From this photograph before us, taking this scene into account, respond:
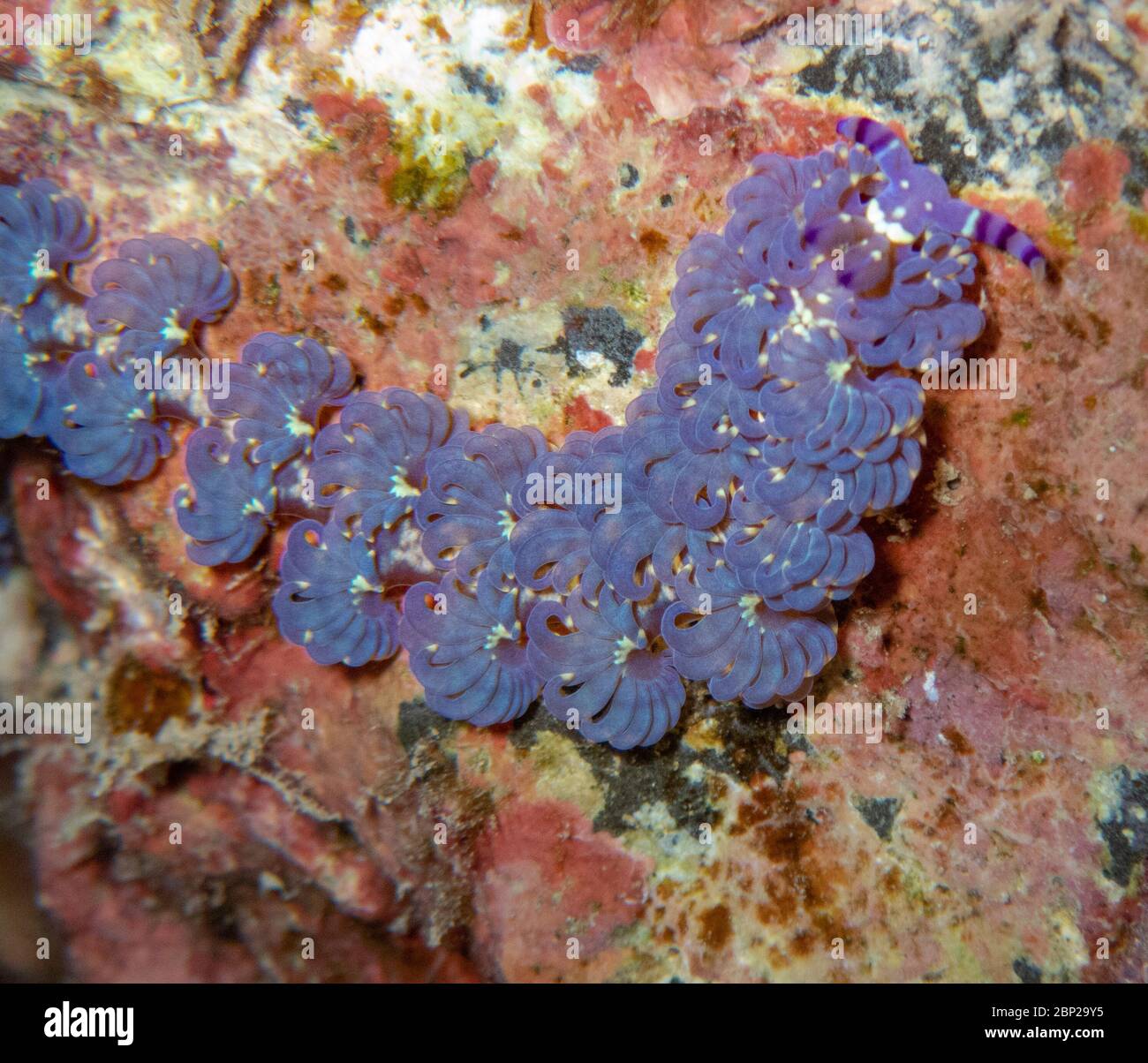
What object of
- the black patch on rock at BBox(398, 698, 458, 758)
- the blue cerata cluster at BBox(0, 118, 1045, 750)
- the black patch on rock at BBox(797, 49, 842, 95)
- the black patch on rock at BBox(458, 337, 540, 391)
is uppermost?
the black patch on rock at BBox(797, 49, 842, 95)

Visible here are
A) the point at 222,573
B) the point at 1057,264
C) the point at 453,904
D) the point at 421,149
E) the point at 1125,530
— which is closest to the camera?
the point at 1057,264

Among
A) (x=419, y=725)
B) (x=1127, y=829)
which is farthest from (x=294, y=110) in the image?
(x=1127, y=829)

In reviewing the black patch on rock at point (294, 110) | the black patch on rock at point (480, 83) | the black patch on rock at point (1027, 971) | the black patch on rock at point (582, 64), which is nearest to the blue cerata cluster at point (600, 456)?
the black patch on rock at point (294, 110)

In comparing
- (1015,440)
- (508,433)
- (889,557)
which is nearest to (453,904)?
(508,433)

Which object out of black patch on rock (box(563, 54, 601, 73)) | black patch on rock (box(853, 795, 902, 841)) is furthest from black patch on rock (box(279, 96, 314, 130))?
black patch on rock (box(853, 795, 902, 841))

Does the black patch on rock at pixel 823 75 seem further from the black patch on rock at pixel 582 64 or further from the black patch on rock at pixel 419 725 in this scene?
the black patch on rock at pixel 419 725

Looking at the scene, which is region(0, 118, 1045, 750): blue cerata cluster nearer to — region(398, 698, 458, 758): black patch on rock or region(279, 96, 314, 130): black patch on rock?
region(398, 698, 458, 758): black patch on rock
